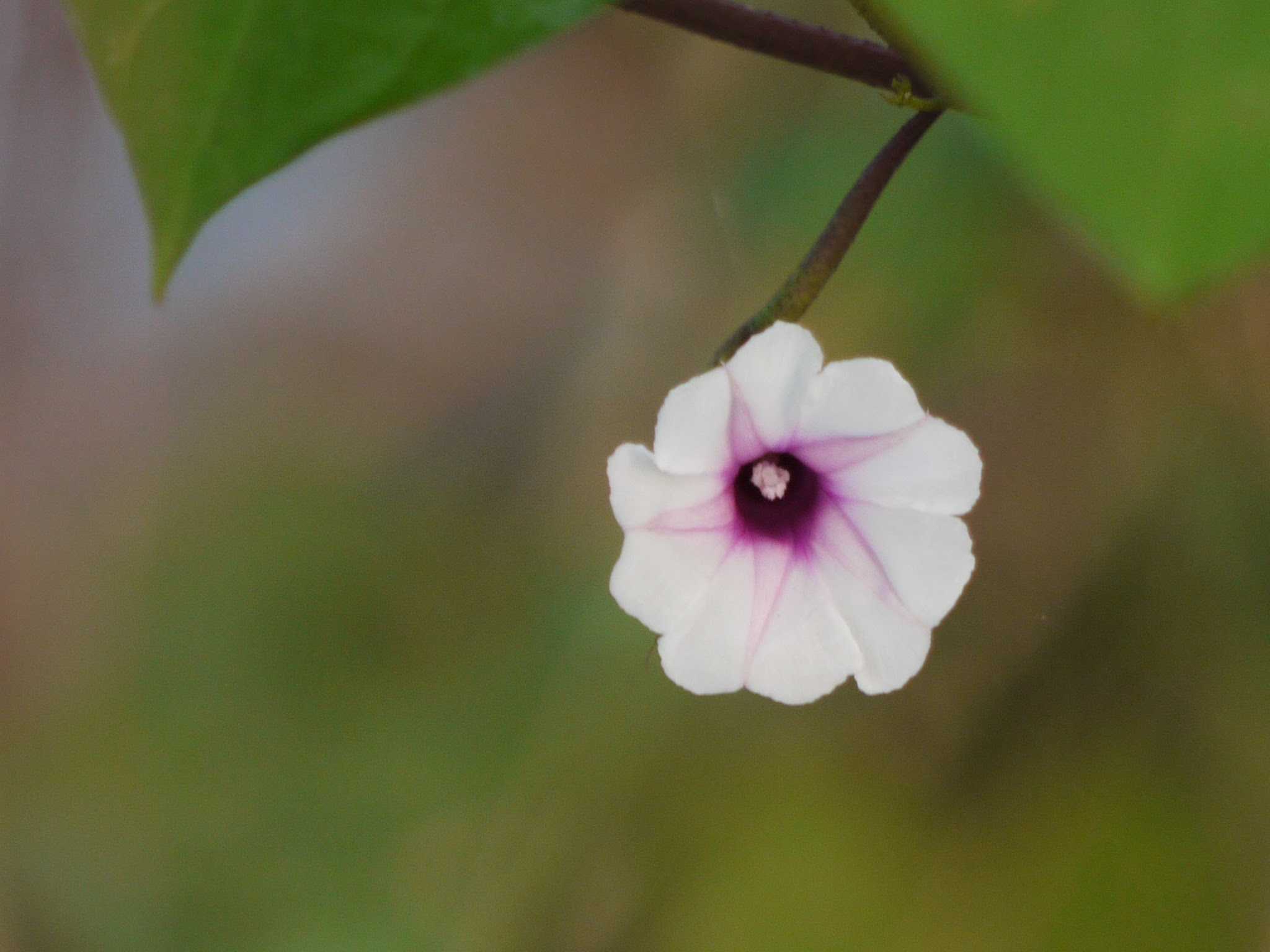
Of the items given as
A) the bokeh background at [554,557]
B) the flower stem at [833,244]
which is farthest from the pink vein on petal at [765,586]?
the bokeh background at [554,557]

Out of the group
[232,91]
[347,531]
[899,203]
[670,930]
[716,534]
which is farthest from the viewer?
[347,531]

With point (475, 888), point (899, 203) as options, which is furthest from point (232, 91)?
point (475, 888)

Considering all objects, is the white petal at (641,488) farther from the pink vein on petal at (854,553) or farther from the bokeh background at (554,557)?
the bokeh background at (554,557)

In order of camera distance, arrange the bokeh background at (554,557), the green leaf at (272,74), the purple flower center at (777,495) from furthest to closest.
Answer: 1. the bokeh background at (554,557)
2. the purple flower center at (777,495)
3. the green leaf at (272,74)

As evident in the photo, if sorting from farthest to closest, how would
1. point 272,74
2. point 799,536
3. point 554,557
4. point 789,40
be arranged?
point 554,557
point 799,536
point 789,40
point 272,74

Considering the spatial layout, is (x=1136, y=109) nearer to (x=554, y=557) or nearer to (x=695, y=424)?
(x=695, y=424)

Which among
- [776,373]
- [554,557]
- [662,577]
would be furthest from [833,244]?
[554,557]

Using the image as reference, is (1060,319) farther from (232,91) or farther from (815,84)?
(232,91)
